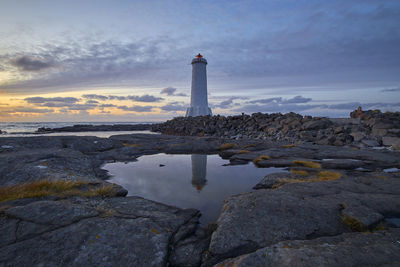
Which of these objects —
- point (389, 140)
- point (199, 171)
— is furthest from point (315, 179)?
point (389, 140)

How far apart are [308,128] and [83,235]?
21596mm

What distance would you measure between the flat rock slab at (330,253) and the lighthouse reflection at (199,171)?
13.1 feet

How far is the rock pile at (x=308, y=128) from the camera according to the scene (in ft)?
54.3

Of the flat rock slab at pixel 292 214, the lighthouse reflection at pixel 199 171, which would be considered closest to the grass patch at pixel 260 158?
the lighthouse reflection at pixel 199 171

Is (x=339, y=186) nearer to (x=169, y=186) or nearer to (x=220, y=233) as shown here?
(x=220, y=233)

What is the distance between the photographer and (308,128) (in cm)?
2095

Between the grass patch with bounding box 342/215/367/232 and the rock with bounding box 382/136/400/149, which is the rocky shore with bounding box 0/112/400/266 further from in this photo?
the rock with bounding box 382/136/400/149

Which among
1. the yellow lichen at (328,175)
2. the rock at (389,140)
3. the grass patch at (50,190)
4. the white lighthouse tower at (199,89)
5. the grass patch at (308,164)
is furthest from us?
the white lighthouse tower at (199,89)

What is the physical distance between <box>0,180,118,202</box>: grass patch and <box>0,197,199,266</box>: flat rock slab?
88cm

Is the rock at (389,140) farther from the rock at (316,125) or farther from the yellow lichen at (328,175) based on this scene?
the yellow lichen at (328,175)

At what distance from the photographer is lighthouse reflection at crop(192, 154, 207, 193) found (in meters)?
7.48

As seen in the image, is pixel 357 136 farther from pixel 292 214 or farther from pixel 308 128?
pixel 292 214

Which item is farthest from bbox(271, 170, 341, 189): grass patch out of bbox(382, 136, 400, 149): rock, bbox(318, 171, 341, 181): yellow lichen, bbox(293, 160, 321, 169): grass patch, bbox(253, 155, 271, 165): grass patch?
bbox(382, 136, 400, 149): rock

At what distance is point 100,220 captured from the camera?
375cm
